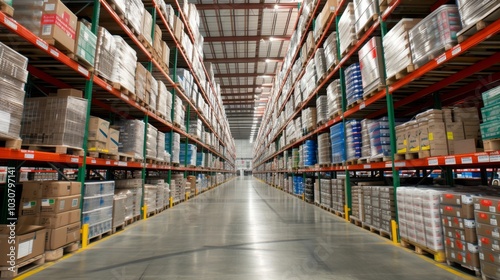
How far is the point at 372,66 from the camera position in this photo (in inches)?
167

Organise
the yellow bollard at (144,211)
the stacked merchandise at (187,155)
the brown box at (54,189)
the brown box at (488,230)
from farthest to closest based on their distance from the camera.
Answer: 1. the stacked merchandise at (187,155)
2. the yellow bollard at (144,211)
3. the brown box at (54,189)
4. the brown box at (488,230)

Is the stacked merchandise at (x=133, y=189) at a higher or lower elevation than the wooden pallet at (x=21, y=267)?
higher

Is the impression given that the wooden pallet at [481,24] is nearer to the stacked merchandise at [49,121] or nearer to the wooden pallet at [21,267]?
the stacked merchandise at [49,121]

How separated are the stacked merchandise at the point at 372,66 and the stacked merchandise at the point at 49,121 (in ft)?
14.4

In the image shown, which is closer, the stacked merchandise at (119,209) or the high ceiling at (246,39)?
the stacked merchandise at (119,209)

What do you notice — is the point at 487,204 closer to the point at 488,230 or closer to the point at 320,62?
the point at 488,230

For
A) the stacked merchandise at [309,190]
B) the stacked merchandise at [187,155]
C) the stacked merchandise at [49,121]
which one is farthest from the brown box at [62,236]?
the stacked merchandise at [309,190]

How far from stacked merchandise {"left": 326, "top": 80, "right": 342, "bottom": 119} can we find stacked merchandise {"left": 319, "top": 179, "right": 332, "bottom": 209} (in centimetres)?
178

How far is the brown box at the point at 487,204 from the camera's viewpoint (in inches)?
84.8

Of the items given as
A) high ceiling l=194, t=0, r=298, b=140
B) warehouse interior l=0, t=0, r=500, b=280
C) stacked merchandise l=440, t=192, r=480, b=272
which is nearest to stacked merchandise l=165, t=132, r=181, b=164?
warehouse interior l=0, t=0, r=500, b=280

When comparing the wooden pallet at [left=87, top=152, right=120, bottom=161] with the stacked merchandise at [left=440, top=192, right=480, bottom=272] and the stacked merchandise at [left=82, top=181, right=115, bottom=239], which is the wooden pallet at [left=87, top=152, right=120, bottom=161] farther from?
the stacked merchandise at [left=440, top=192, right=480, bottom=272]

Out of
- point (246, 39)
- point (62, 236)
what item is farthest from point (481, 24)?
point (246, 39)

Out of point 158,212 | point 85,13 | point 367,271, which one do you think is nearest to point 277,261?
point 367,271

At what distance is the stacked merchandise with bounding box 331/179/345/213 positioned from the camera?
18.6 ft
